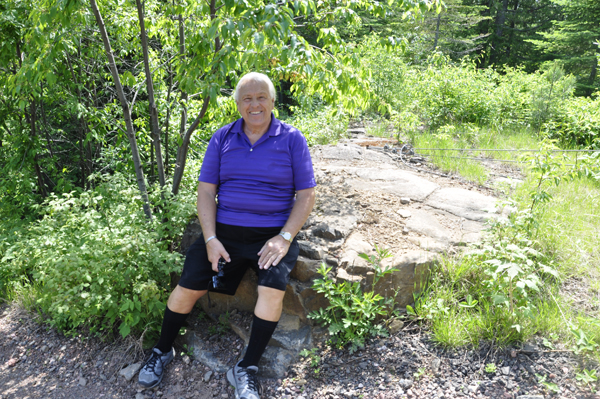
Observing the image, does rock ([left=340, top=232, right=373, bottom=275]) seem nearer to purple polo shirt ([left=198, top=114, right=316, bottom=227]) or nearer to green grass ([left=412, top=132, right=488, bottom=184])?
purple polo shirt ([left=198, top=114, right=316, bottom=227])

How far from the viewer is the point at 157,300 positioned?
2604 mm

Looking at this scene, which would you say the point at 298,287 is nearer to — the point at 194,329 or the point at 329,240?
the point at 329,240

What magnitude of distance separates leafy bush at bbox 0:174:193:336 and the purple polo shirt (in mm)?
546

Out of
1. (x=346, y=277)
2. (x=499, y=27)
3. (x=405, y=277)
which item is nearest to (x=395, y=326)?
(x=405, y=277)

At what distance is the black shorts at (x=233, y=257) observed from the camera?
238cm

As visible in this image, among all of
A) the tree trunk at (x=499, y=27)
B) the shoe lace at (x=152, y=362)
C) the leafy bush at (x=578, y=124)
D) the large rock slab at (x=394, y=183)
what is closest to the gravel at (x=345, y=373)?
the shoe lace at (x=152, y=362)

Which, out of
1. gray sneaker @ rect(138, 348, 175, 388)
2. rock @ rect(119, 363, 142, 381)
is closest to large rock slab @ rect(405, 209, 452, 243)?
gray sneaker @ rect(138, 348, 175, 388)

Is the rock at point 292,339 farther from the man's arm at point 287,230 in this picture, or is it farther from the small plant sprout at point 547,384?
the small plant sprout at point 547,384

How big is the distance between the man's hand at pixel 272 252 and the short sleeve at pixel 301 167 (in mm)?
353

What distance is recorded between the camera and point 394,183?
149 inches

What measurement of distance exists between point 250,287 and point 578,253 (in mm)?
2265

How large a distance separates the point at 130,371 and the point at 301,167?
65.2 inches

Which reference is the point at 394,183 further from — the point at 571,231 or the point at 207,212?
the point at 207,212

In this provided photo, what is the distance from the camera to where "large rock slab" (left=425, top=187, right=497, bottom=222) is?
10.6 feet
